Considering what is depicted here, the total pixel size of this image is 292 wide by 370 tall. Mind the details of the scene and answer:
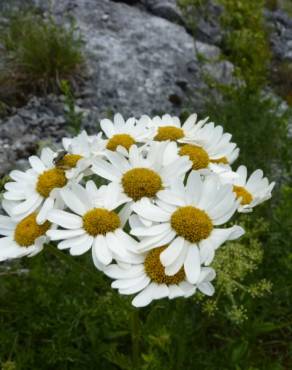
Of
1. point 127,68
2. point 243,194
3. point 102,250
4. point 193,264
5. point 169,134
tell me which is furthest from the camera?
point 127,68

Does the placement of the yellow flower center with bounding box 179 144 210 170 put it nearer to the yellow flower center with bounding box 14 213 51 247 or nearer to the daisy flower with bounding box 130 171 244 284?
the daisy flower with bounding box 130 171 244 284

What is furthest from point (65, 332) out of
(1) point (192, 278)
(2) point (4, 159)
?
(2) point (4, 159)

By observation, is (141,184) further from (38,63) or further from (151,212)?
(38,63)

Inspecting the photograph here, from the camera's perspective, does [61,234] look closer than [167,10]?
Yes

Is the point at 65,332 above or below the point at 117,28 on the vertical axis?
above

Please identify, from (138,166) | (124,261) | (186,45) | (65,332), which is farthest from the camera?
(186,45)

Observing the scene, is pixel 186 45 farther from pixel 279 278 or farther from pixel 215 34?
pixel 279 278

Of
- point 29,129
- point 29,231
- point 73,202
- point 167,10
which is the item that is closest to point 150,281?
point 73,202
